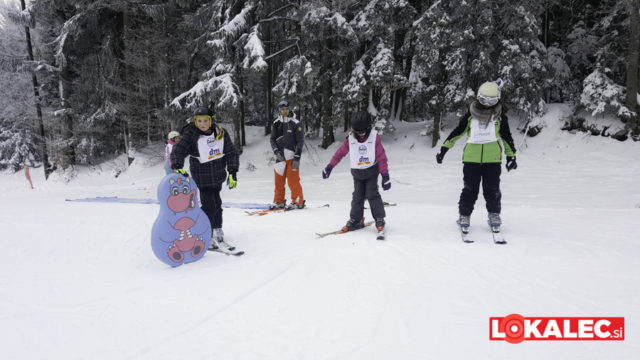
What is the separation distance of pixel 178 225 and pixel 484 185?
3.77m

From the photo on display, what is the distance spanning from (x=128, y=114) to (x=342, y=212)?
14.6 metres

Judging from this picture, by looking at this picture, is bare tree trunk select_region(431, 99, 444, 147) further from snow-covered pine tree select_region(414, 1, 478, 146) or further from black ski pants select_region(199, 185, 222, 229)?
black ski pants select_region(199, 185, 222, 229)

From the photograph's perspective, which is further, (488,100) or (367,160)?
(367,160)

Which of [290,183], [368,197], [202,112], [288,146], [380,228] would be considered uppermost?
[202,112]

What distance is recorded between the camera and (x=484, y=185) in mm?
4324

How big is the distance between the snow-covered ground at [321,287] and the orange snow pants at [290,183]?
0.56m

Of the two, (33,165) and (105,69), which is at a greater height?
(105,69)

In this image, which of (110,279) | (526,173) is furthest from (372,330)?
(526,173)

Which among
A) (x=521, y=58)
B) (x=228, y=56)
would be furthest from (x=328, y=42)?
(x=521, y=58)

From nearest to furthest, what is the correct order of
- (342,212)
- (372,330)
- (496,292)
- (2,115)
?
(372,330), (496,292), (342,212), (2,115)

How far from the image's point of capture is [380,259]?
370cm

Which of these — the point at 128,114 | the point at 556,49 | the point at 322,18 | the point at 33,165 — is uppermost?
the point at 322,18

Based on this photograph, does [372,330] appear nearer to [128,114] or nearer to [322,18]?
[322,18]

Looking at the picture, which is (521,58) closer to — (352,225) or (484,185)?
(484,185)
